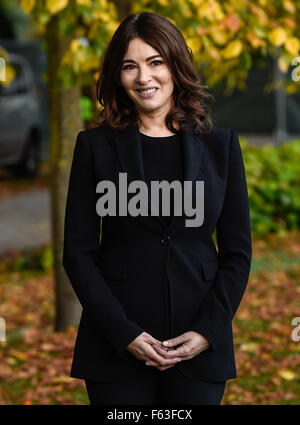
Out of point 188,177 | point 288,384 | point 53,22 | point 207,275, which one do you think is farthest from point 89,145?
point 53,22

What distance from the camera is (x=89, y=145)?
249 centimetres

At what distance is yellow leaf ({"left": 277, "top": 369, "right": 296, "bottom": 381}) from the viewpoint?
16.1 feet

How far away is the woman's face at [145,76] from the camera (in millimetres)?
2426

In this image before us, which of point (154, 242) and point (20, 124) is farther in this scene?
point (20, 124)

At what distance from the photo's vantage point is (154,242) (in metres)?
2.45

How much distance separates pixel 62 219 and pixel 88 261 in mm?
3467

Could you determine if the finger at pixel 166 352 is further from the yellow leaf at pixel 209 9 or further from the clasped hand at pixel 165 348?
the yellow leaf at pixel 209 9

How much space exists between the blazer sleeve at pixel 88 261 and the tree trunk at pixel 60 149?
3.18 metres

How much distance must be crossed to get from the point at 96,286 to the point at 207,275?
37cm

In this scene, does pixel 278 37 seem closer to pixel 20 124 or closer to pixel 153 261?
pixel 153 261

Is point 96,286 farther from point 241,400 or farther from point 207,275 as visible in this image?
point 241,400

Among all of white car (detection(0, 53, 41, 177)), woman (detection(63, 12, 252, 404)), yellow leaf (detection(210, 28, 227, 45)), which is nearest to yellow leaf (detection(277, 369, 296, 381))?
yellow leaf (detection(210, 28, 227, 45))

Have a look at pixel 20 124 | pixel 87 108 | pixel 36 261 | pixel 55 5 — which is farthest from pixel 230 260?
pixel 20 124
